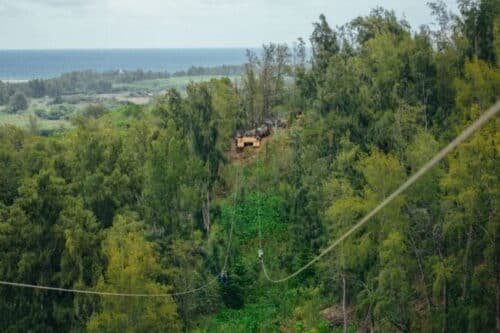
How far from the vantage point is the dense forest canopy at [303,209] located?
808 inches

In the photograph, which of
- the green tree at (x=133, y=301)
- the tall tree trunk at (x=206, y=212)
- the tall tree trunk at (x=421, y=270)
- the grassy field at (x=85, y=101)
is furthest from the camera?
the grassy field at (x=85, y=101)

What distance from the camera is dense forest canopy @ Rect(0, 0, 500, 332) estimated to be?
67.3 ft

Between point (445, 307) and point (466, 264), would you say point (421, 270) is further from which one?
point (466, 264)

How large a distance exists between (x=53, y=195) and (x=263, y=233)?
14309 millimetres

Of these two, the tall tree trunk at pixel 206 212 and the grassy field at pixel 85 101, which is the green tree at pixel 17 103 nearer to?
the grassy field at pixel 85 101

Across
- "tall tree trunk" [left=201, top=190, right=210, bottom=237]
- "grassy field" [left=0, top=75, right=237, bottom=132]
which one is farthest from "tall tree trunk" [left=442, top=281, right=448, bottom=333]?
"grassy field" [left=0, top=75, right=237, bottom=132]

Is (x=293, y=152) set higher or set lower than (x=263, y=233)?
higher

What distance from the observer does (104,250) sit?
890 inches

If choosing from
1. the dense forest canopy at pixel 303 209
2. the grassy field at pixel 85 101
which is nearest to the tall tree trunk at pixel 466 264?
the dense forest canopy at pixel 303 209

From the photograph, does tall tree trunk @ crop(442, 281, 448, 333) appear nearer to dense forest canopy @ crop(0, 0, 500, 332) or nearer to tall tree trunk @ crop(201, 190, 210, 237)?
dense forest canopy @ crop(0, 0, 500, 332)

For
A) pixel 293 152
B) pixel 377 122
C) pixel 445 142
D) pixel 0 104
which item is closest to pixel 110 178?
pixel 293 152

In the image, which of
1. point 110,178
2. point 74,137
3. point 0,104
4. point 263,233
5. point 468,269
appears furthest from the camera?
point 0,104

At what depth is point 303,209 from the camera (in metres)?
29.2

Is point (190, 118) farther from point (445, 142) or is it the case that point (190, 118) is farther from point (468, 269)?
point (468, 269)
